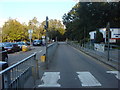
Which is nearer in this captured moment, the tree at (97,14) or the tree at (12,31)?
the tree at (97,14)

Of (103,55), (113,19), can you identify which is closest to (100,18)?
(113,19)

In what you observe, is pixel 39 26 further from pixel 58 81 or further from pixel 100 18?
pixel 58 81

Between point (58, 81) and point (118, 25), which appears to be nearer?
point (58, 81)

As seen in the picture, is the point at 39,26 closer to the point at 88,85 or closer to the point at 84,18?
the point at 84,18

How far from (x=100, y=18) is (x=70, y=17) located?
93.9ft

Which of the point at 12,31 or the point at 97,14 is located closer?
the point at 97,14

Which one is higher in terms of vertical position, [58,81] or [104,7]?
[104,7]

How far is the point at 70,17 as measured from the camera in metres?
78.4

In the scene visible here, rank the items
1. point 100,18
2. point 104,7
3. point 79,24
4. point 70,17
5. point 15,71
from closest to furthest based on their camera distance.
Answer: point 15,71
point 104,7
point 100,18
point 79,24
point 70,17

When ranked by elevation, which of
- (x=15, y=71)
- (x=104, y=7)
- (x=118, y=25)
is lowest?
(x=15, y=71)

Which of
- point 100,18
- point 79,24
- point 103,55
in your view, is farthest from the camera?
point 79,24

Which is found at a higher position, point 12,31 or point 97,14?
point 97,14

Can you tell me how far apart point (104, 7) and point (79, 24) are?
1001 centimetres

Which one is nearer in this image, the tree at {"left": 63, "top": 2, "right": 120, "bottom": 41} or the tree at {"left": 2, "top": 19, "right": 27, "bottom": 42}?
the tree at {"left": 63, "top": 2, "right": 120, "bottom": 41}
